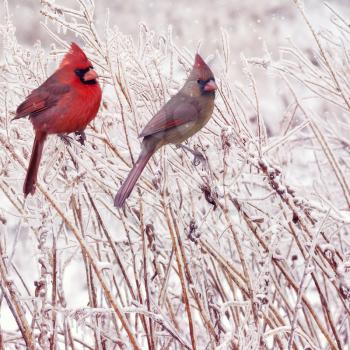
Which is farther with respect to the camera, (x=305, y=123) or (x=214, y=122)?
(x=214, y=122)

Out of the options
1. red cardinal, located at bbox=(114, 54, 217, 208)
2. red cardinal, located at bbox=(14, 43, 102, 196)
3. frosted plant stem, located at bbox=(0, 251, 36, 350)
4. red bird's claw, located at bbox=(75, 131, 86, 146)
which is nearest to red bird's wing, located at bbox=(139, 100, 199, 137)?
red cardinal, located at bbox=(114, 54, 217, 208)

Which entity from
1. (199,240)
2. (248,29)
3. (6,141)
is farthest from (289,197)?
(248,29)

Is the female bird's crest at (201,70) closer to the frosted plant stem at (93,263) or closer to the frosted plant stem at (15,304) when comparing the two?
the frosted plant stem at (93,263)

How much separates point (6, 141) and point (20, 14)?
882 centimetres

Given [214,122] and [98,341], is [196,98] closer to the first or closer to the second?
[214,122]

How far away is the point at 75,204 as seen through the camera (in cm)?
168

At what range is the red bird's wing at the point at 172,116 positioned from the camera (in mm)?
1250

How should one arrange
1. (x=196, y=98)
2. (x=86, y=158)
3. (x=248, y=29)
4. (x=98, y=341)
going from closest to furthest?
(x=196, y=98), (x=98, y=341), (x=86, y=158), (x=248, y=29)

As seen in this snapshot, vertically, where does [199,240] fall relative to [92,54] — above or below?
below

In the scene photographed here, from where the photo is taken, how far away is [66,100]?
1438 mm

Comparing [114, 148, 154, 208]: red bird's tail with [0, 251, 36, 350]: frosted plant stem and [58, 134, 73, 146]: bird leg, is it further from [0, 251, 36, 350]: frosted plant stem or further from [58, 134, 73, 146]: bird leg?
[0, 251, 36, 350]: frosted plant stem

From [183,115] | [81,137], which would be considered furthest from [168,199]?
[81,137]

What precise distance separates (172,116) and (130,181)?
17 centimetres

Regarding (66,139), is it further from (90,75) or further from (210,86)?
(210,86)
